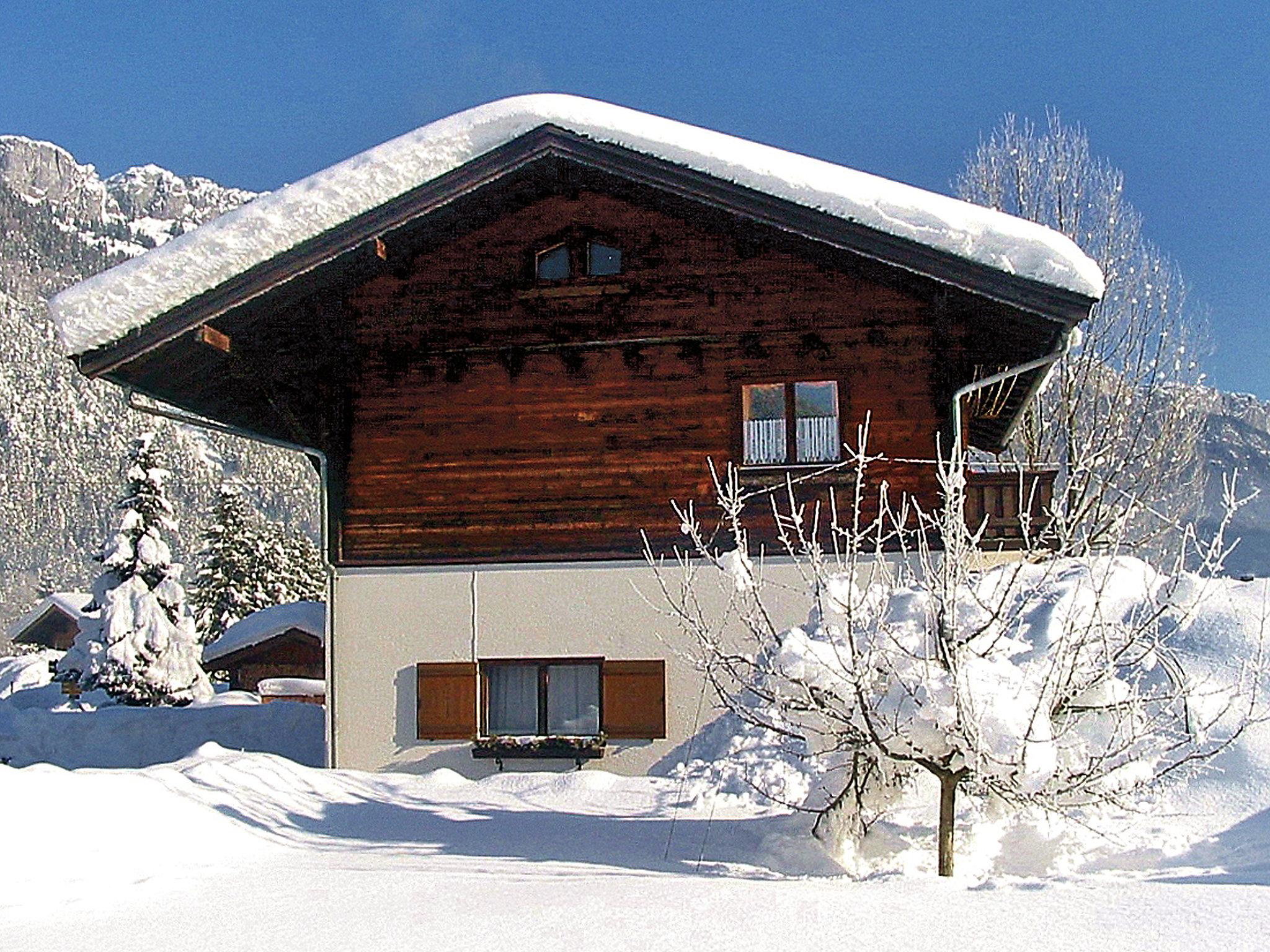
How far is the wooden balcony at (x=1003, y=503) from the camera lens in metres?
12.3

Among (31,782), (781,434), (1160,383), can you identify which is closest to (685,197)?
(781,434)

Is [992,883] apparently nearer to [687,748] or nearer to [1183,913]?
[1183,913]

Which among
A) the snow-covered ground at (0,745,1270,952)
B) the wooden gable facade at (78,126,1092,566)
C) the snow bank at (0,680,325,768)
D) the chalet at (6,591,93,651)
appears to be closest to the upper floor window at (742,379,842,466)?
the wooden gable facade at (78,126,1092,566)

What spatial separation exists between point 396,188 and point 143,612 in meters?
19.9

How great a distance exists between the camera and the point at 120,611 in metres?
28.4

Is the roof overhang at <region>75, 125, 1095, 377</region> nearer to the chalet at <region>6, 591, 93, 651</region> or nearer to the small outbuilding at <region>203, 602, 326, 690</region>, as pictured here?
the small outbuilding at <region>203, 602, 326, 690</region>

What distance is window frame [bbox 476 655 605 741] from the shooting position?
1234cm

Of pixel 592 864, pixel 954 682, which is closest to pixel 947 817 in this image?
pixel 954 682

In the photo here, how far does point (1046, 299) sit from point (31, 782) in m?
8.66

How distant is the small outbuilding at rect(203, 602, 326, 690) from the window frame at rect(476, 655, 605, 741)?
14.3m

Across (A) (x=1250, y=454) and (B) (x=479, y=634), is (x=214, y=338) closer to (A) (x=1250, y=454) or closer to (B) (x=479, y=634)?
(B) (x=479, y=634)

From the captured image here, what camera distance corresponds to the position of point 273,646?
2967 cm

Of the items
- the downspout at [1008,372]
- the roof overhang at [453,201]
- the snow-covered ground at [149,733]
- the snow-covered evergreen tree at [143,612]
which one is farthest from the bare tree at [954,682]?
the snow-covered evergreen tree at [143,612]

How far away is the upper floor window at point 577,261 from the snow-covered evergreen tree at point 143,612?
18.9 metres
